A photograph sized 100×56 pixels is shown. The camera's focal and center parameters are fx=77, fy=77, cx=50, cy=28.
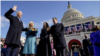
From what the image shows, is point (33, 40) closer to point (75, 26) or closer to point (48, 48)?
point (48, 48)

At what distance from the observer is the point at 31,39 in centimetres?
274

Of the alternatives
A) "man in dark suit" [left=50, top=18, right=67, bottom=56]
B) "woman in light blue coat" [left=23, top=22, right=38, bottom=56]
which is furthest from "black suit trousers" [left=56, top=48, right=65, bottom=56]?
"woman in light blue coat" [left=23, top=22, right=38, bottom=56]

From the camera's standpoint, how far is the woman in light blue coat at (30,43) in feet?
8.43

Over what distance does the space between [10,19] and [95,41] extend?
3087 mm

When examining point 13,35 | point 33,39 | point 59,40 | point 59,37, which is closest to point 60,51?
point 59,40

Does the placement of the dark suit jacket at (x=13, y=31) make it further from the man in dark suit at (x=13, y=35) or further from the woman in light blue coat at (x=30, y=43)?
the woman in light blue coat at (x=30, y=43)

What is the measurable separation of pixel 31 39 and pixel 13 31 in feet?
2.55

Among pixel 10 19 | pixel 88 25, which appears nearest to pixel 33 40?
pixel 10 19

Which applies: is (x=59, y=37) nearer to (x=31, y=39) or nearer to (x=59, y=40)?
(x=59, y=40)

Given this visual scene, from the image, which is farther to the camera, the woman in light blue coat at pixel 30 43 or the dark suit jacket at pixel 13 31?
the woman in light blue coat at pixel 30 43

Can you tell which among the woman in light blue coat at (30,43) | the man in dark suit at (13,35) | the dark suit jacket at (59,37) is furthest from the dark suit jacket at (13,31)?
the dark suit jacket at (59,37)

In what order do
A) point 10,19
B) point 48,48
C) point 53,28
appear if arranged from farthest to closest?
point 53,28 → point 48,48 → point 10,19

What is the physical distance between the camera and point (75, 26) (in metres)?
30.5

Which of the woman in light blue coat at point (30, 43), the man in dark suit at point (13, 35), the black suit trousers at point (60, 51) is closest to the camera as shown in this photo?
the man in dark suit at point (13, 35)
